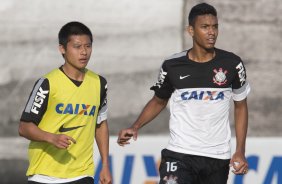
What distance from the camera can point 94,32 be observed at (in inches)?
414

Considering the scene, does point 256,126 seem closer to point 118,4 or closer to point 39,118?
point 118,4

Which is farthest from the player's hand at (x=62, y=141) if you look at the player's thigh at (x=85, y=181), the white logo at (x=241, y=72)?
the white logo at (x=241, y=72)

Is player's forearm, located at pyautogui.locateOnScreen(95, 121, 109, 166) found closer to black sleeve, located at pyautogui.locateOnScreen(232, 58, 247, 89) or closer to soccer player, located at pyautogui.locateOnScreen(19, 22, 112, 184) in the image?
soccer player, located at pyautogui.locateOnScreen(19, 22, 112, 184)

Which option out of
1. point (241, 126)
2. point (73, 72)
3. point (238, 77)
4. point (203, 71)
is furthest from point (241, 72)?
point (73, 72)

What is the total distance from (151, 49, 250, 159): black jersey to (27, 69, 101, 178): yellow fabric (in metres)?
0.65

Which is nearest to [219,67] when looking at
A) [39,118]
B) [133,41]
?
[39,118]

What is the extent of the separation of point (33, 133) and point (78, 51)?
0.65 m

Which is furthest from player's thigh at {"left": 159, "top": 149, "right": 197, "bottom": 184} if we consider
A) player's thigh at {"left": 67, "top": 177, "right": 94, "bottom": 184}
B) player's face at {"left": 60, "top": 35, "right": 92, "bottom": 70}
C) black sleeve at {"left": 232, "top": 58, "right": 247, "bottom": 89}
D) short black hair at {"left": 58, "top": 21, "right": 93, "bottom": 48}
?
short black hair at {"left": 58, "top": 21, "right": 93, "bottom": 48}

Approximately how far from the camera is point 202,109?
6.64m

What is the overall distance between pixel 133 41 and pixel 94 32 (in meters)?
0.44

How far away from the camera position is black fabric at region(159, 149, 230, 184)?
21.9ft

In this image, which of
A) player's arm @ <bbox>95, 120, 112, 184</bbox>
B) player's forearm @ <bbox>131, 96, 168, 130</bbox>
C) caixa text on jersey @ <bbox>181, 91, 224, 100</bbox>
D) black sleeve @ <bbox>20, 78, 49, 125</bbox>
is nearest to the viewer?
black sleeve @ <bbox>20, 78, 49, 125</bbox>

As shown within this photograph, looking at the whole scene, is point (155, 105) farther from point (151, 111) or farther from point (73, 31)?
point (73, 31)

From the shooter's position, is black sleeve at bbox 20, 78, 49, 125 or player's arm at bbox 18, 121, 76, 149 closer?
player's arm at bbox 18, 121, 76, 149
